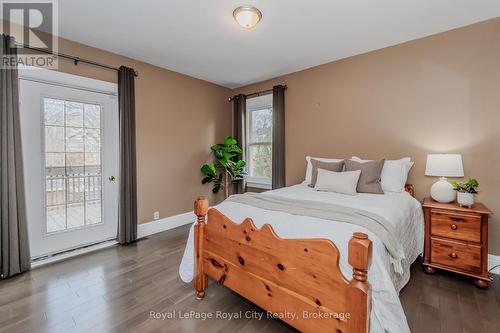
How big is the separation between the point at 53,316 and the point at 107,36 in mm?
2794

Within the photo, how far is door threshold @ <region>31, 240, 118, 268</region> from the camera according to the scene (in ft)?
8.43

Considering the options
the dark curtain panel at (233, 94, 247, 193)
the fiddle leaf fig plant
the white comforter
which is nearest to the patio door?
the white comforter

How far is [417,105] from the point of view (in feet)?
9.15

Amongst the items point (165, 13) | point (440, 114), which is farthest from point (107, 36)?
point (440, 114)

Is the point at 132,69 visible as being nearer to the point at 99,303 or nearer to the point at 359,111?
the point at 99,303

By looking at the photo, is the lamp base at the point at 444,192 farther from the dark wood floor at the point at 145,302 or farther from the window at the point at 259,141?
the window at the point at 259,141

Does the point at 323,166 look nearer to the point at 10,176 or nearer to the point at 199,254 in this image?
the point at 199,254

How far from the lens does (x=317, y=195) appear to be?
8.19 feet

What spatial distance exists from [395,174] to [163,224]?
3.29 m

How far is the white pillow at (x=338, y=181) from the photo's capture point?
8.33 feet

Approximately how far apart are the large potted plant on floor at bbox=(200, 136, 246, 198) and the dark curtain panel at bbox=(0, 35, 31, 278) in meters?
2.36

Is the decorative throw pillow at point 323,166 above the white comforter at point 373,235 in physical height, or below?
above

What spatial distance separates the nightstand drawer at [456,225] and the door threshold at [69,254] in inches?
148

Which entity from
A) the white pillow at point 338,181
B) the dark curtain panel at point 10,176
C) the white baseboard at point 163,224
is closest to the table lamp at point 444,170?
the white pillow at point 338,181
